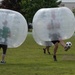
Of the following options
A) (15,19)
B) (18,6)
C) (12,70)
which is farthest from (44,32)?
(18,6)

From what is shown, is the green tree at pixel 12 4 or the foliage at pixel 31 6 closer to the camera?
the foliage at pixel 31 6

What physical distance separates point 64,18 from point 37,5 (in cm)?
6048

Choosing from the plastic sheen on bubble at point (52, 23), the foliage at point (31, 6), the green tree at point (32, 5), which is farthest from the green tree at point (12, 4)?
the plastic sheen on bubble at point (52, 23)

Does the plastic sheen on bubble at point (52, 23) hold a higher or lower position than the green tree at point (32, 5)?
higher

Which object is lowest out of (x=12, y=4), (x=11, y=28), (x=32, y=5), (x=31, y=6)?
(x=12, y=4)

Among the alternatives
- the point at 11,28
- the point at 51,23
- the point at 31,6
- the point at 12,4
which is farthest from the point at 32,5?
the point at 11,28

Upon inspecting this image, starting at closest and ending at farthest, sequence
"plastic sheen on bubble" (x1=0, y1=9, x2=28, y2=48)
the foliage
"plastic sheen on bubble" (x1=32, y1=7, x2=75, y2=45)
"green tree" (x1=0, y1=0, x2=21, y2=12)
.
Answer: "plastic sheen on bubble" (x1=0, y1=9, x2=28, y2=48)
"plastic sheen on bubble" (x1=32, y1=7, x2=75, y2=45)
the foliage
"green tree" (x1=0, y1=0, x2=21, y2=12)

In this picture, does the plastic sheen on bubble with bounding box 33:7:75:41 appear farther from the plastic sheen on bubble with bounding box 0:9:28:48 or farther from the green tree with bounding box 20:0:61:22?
the green tree with bounding box 20:0:61:22

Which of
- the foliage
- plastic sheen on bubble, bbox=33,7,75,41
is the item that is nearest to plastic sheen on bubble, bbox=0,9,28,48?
plastic sheen on bubble, bbox=33,7,75,41

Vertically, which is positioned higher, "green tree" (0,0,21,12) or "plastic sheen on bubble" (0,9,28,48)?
"plastic sheen on bubble" (0,9,28,48)

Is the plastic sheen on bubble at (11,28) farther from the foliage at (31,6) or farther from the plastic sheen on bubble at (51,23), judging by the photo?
the foliage at (31,6)

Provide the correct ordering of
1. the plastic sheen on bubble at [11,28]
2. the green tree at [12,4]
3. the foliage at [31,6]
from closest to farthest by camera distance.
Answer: the plastic sheen on bubble at [11,28] < the foliage at [31,6] < the green tree at [12,4]

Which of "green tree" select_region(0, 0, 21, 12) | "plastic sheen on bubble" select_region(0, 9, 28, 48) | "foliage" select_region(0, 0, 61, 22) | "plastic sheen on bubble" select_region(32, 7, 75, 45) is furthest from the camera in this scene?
"green tree" select_region(0, 0, 21, 12)

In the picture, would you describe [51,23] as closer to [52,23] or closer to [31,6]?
[52,23]
